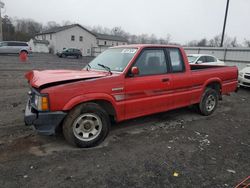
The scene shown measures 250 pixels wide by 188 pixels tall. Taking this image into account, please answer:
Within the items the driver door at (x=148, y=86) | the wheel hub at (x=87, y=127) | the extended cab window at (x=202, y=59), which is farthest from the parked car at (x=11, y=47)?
the wheel hub at (x=87, y=127)

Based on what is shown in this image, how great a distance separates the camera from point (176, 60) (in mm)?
5391

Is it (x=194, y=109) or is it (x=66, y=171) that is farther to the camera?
(x=194, y=109)

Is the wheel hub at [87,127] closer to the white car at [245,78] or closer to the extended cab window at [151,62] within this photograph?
the extended cab window at [151,62]

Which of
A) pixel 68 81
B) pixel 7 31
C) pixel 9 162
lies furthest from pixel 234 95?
pixel 7 31

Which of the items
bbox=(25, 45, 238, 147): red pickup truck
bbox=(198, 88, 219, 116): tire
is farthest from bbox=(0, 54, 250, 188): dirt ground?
bbox=(198, 88, 219, 116): tire

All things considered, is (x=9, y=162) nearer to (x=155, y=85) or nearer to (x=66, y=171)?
(x=66, y=171)

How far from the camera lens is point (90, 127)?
4129 mm

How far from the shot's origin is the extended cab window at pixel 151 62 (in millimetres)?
4668

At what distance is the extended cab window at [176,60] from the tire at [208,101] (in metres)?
1.30

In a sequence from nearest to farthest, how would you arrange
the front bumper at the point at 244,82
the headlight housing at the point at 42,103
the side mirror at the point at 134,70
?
the headlight housing at the point at 42,103 < the side mirror at the point at 134,70 < the front bumper at the point at 244,82

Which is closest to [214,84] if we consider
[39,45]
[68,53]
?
[68,53]

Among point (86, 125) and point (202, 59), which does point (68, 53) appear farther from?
point (86, 125)

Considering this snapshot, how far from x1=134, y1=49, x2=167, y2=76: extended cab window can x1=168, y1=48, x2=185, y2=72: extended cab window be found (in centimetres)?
26

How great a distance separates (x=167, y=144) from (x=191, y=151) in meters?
0.48
